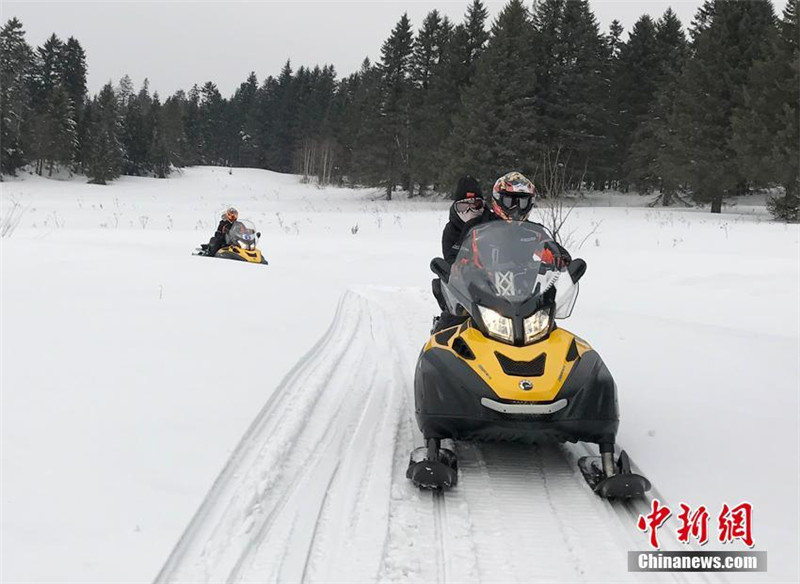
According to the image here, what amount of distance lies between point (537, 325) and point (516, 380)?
473mm

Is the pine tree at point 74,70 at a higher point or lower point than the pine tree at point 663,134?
higher

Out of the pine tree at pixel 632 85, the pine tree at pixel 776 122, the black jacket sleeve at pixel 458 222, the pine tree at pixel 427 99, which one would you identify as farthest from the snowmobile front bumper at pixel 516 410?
the pine tree at pixel 632 85

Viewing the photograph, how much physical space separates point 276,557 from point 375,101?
137 ft

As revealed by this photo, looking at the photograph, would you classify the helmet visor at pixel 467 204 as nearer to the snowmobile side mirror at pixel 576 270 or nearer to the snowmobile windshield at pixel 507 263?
the snowmobile windshield at pixel 507 263

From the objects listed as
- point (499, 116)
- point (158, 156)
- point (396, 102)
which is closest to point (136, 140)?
point (158, 156)

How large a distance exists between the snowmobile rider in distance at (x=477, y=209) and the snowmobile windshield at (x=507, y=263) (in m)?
0.25

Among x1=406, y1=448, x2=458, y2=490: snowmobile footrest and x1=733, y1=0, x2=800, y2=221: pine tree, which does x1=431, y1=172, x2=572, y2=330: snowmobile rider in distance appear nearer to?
x1=406, y1=448, x2=458, y2=490: snowmobile footrest

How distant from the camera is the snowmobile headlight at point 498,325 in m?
3.85

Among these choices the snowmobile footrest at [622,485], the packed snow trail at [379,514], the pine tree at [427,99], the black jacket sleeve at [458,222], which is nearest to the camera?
the packed snow trail at [379,514]

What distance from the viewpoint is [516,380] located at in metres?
3.60

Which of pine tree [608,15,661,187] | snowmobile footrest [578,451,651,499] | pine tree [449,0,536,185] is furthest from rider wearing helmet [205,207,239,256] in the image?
pine tree [608,15,661,187]

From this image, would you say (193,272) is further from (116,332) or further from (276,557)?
(276,557)

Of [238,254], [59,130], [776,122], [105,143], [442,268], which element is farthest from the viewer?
[105,143]

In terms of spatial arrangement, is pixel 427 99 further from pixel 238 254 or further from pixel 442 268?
pixel 442 268
